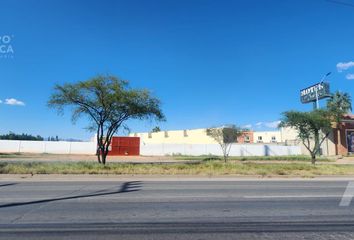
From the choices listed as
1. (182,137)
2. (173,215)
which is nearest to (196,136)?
(182,137)

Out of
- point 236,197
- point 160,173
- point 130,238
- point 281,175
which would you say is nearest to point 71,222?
point 130,238

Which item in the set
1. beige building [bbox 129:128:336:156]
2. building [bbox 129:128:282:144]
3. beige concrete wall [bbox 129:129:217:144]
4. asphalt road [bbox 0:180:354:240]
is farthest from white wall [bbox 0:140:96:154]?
asphalt road [bbox 0:180:354:240]

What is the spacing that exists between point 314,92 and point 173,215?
58669mm

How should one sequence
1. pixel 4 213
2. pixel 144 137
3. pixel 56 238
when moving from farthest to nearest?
pixel 144 137 → pixel 4 213 → pixel 56 238

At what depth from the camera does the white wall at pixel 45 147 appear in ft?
185

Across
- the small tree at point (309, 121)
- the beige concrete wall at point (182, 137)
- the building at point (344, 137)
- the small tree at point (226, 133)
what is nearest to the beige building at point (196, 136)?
the beige concrete wall at point (182, 137)

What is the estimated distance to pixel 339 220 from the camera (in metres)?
7.53

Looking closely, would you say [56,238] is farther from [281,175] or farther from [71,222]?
[281,175]

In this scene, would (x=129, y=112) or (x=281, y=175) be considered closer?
(x=281, y=175)

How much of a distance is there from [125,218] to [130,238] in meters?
1.71

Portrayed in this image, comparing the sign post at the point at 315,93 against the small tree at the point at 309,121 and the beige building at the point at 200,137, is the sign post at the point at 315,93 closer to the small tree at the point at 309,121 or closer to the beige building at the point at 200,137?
the beige building at the point at 200,137

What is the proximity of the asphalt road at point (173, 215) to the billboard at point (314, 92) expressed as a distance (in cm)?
5150

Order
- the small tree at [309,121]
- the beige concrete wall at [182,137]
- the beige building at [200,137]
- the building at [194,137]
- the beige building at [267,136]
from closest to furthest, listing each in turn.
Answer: the small tree at [309,121] → the beige building at [200,137] → the beige concrete wall at [182,137] → the building at [194,137] → the beige building at [267,136]

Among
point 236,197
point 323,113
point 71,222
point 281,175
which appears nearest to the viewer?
point 71,222
